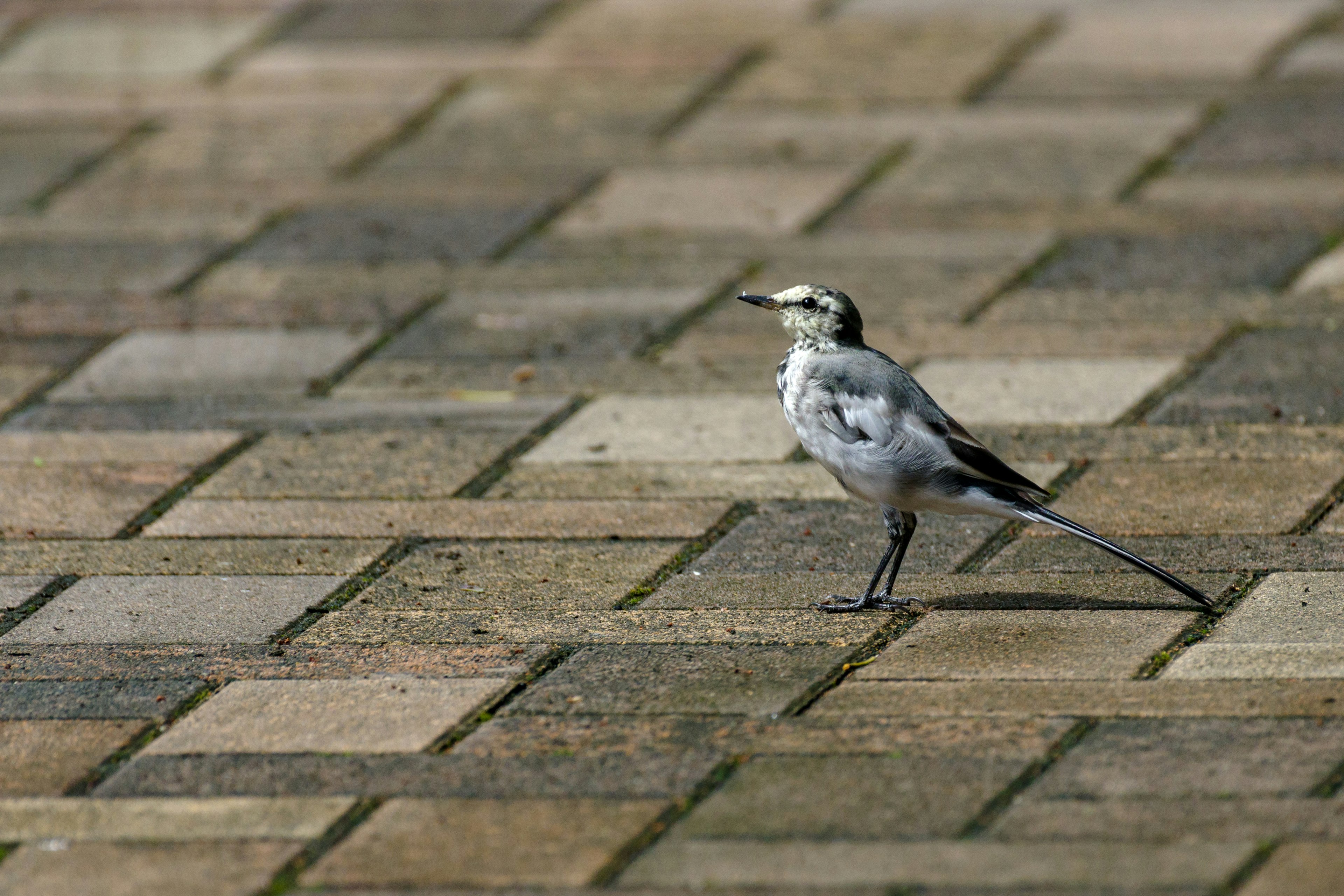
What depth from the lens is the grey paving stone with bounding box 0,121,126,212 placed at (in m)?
11.6

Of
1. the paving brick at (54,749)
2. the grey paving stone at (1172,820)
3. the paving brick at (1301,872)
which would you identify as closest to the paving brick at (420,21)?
the paving brick at (54,749)

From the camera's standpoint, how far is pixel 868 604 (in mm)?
5949

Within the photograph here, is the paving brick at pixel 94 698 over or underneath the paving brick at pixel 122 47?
underneath

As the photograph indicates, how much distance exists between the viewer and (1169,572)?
6.14 m

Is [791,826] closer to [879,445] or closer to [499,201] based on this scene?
[879,445]

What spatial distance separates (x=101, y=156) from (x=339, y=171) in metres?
1.60

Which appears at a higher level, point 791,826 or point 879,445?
point 879,445

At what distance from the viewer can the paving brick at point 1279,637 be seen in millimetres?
5324

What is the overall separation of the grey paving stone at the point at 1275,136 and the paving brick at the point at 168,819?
7710 millimetres

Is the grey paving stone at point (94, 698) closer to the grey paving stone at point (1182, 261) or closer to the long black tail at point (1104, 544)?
the long black tail at point (1104, 544)

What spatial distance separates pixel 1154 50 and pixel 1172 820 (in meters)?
→ 9.78

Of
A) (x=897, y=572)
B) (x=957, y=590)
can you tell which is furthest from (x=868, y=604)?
(x=957, y=590)

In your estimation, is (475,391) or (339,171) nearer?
(475,391)

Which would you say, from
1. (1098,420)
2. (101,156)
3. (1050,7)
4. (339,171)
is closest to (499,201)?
(339,171)
